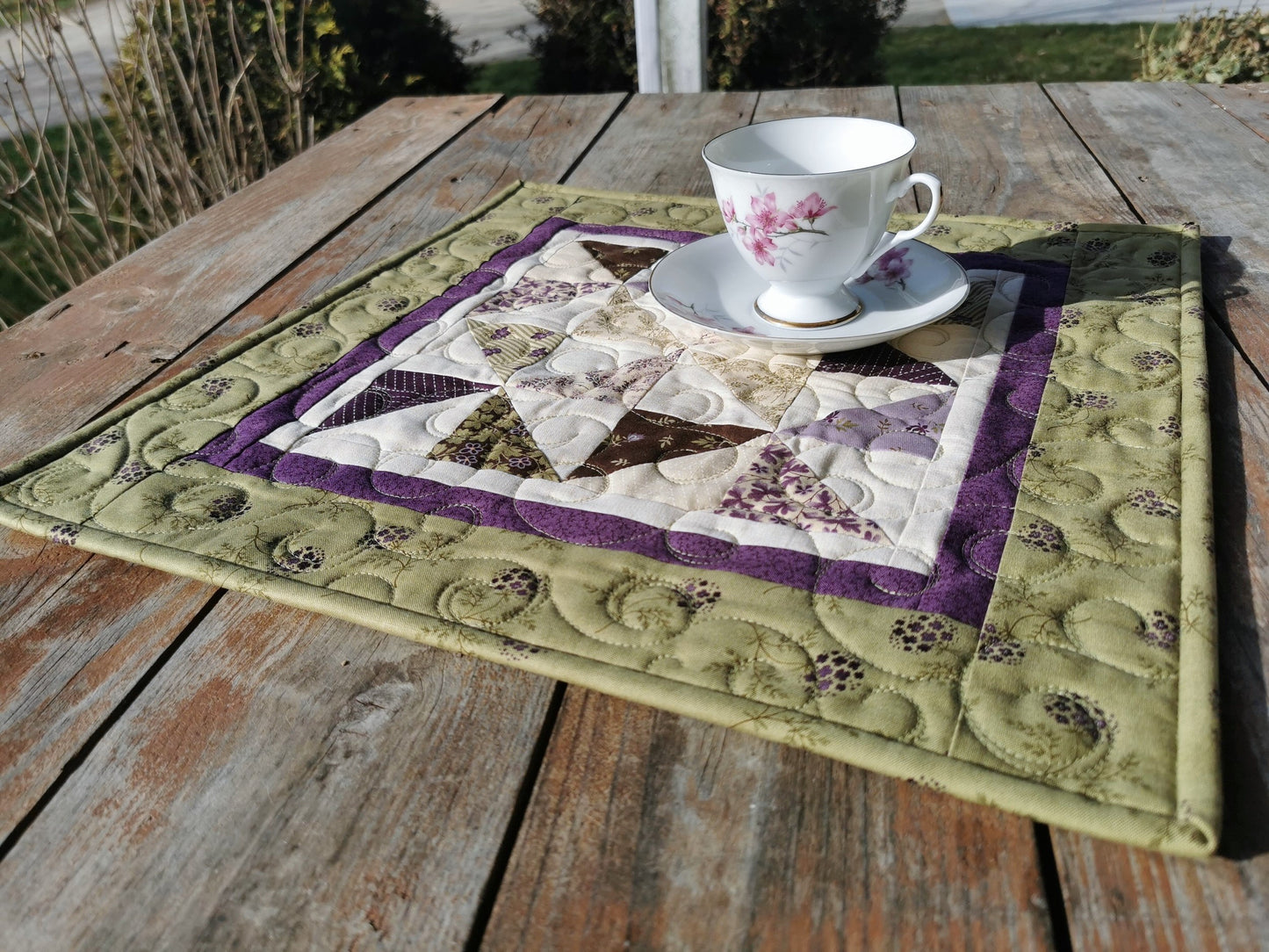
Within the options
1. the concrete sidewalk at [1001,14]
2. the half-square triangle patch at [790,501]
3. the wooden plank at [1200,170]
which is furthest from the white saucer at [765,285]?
the concrete sidewalk at [1001,14]

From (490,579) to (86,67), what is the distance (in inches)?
187

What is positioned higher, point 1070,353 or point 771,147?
point 771,147

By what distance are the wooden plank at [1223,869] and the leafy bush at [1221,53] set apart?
8.02 ft

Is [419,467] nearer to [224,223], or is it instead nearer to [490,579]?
[490,579]

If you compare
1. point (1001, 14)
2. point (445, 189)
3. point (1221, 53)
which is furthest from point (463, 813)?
point (1001, 14)

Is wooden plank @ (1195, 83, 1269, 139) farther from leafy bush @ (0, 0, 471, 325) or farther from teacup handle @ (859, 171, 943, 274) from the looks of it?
leafy bush @ (0, 0, 471, 325)

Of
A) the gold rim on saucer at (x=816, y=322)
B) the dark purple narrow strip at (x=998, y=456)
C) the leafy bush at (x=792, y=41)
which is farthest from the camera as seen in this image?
the leafy bush at (x=792, y=41)

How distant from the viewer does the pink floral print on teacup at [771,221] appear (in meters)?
0.65

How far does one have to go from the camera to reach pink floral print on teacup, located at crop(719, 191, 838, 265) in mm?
649

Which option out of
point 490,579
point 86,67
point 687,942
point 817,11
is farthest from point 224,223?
point 86,67

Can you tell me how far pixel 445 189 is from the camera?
115 cm

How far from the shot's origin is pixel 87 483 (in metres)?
0.61

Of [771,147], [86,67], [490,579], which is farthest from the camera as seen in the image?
[86,67]

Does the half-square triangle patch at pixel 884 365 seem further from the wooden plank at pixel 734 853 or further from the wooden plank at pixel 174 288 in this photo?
the wooden plank at pixel 174 288
